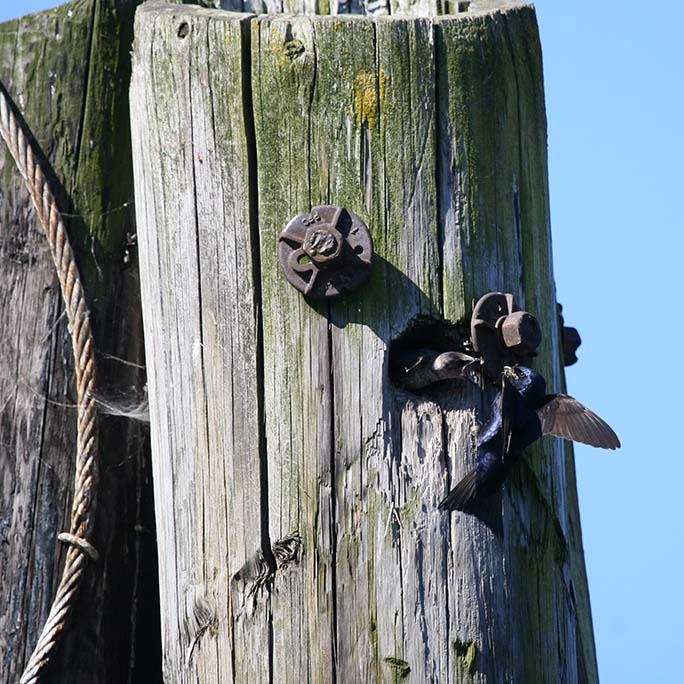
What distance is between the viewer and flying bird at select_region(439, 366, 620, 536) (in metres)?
2.46

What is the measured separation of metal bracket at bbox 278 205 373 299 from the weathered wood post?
0.03 metres

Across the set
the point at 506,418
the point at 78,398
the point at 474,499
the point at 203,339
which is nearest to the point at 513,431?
the point at 506,418

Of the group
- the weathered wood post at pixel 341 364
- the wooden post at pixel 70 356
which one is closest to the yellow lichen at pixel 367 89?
the weathered wood post at pixel 341 364

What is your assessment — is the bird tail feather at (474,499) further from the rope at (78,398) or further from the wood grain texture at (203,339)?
the rope at (78,398)

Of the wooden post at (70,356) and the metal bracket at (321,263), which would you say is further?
the wooden post at (70,356)

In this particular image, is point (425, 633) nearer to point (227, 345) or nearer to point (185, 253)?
point (227, 345)

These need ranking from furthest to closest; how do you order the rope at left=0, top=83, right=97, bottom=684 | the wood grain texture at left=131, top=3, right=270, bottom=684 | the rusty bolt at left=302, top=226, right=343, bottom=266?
the rope at left=0, top=83, right=97, bottom=684
the wood grain texture at left=131, top=3, right=270, bottom=684
the rusty bolt at left=302, top=226, right=343, bottom=266

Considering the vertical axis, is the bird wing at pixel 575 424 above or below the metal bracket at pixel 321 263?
below

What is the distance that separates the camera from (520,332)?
2.47 m

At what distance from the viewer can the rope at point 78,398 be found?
10.0 ft

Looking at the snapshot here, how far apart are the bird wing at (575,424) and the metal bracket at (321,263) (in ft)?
1.65

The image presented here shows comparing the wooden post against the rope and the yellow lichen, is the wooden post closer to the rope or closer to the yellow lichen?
the rope

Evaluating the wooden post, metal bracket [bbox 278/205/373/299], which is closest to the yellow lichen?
metal bracket [bbox 278/205/373/299]

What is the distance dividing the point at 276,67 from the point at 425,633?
4.07 feet
